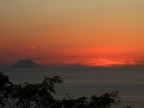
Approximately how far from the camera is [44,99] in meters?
15.6

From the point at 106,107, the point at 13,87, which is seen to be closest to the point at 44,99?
the point at 13,87

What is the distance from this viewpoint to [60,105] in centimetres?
1531

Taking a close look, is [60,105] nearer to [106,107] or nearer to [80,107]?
[80,107]

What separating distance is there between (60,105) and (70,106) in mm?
514

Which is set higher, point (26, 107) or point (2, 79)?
point (2, 79)

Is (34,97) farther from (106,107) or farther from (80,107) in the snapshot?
(106,107)

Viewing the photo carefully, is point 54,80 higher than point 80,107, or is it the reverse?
point 54,80

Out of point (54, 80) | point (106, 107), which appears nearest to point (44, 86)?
point (54, 80)

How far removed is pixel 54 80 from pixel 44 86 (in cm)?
54

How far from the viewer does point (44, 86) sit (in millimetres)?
15305

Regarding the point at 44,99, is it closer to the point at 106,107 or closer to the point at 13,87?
the point at 13,87

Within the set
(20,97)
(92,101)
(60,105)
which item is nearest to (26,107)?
(20,97)

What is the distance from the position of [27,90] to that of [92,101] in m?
2.87

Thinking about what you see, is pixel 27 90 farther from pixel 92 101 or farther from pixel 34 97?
pixel 92 101
